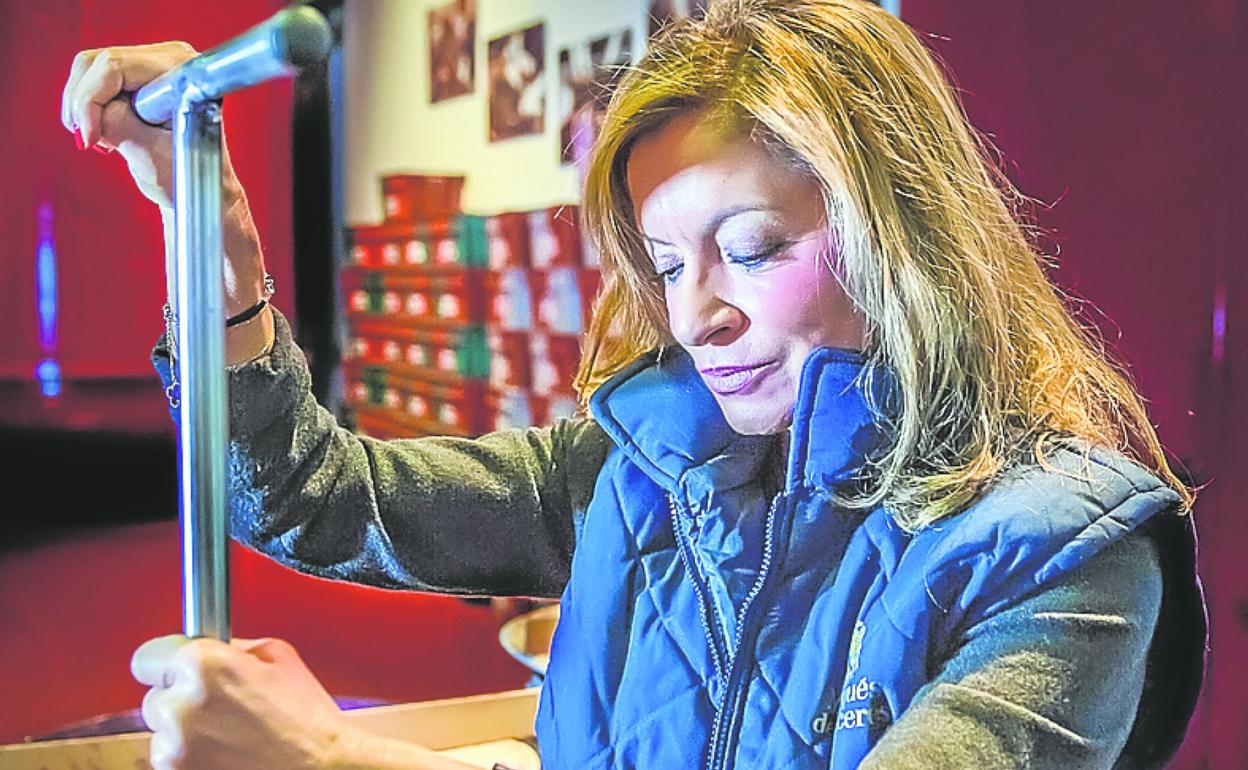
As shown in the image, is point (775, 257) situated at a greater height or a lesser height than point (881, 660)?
greater

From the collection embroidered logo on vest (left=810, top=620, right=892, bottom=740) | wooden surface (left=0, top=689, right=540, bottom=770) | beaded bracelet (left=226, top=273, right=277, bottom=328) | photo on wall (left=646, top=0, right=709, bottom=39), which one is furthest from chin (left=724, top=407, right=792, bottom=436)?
photo on wall (left=646, top=0, right=709, bottom=39)

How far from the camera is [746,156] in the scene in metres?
0.63

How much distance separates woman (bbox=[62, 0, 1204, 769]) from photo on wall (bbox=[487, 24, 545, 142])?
0.71 metres

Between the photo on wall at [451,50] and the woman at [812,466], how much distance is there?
723 millimetres

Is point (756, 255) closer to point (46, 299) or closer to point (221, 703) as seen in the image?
point (221, 703)

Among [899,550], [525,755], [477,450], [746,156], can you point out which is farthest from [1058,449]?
[525,755]

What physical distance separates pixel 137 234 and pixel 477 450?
629mm

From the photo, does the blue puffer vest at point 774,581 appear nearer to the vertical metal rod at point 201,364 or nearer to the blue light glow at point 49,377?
the vertical metal rod at point 201,364

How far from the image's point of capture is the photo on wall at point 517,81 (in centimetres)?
142

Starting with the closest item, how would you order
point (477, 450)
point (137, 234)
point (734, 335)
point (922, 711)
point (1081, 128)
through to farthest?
point (922, 711), point (734, 335), point (477, 450), point (137, 234), point (1081, 128)

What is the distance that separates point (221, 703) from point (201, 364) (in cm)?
10

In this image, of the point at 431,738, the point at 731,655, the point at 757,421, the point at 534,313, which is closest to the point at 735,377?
the point at 757,421

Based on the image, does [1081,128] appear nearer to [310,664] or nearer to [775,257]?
[775,257]

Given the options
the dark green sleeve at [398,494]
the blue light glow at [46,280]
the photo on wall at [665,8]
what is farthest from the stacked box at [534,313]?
the dark green sleeve at [398,494]
